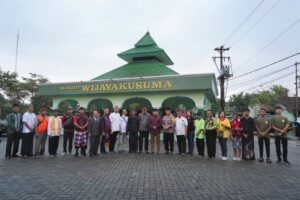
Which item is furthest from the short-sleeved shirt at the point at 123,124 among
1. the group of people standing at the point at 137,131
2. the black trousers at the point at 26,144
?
the black trousers at the point at 26,144

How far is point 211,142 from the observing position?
30.2ft

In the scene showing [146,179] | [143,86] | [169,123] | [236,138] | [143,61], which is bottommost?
[146,179]

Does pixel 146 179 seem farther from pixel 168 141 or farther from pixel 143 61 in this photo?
pixel 143 61

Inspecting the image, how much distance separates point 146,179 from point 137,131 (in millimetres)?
4638

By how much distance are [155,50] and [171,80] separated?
4891mm

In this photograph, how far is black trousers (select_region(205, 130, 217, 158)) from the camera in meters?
9.17

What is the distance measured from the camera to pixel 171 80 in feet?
51.7

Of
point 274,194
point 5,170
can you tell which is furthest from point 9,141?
point 274,194

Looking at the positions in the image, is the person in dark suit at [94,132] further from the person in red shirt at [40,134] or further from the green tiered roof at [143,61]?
the green tiered roof at [143,61]

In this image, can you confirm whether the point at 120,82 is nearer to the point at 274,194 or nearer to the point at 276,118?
the point at 276,118

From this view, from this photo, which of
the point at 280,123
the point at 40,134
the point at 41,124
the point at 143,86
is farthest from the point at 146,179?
the point at 143,86

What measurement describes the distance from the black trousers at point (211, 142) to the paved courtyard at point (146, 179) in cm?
110

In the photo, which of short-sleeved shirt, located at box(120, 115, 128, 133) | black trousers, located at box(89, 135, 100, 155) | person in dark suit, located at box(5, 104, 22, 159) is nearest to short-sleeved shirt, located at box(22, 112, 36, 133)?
person in dark suit, located at box(5, 104, 22, 159)

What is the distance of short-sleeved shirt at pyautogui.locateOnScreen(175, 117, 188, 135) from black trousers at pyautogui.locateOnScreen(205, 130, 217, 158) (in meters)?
0.94
